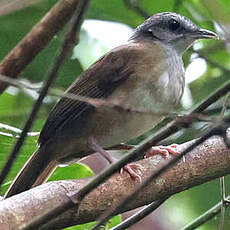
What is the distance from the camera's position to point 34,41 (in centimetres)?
351

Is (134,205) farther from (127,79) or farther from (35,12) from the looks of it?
(35,12)

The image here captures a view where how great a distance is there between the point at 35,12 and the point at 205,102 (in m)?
2.53

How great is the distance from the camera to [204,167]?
12.0ft

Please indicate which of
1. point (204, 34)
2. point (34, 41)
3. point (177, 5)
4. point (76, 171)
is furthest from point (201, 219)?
point (177, 5)

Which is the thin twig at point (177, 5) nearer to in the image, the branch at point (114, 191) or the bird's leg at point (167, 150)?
the bird's leg at point (167, 150)

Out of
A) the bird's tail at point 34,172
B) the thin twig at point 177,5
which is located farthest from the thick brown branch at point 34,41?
the thin twig at point 177,5

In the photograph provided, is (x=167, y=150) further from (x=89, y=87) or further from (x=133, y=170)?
(x=89, y=87)

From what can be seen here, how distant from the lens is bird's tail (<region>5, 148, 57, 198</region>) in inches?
160

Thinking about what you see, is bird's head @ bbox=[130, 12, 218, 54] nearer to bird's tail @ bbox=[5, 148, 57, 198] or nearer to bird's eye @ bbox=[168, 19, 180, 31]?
bird's eye @ bbox=[168, 19, 180, 31]

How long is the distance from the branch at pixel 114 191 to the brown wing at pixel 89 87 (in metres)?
0.65

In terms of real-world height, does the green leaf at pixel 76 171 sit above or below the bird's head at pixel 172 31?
below

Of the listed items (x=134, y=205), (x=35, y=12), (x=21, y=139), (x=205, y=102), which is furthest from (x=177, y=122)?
(x=35, y=12)

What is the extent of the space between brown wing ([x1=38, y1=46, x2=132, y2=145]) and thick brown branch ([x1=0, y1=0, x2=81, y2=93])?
2.21ft

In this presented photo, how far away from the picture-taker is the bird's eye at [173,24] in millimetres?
4853
